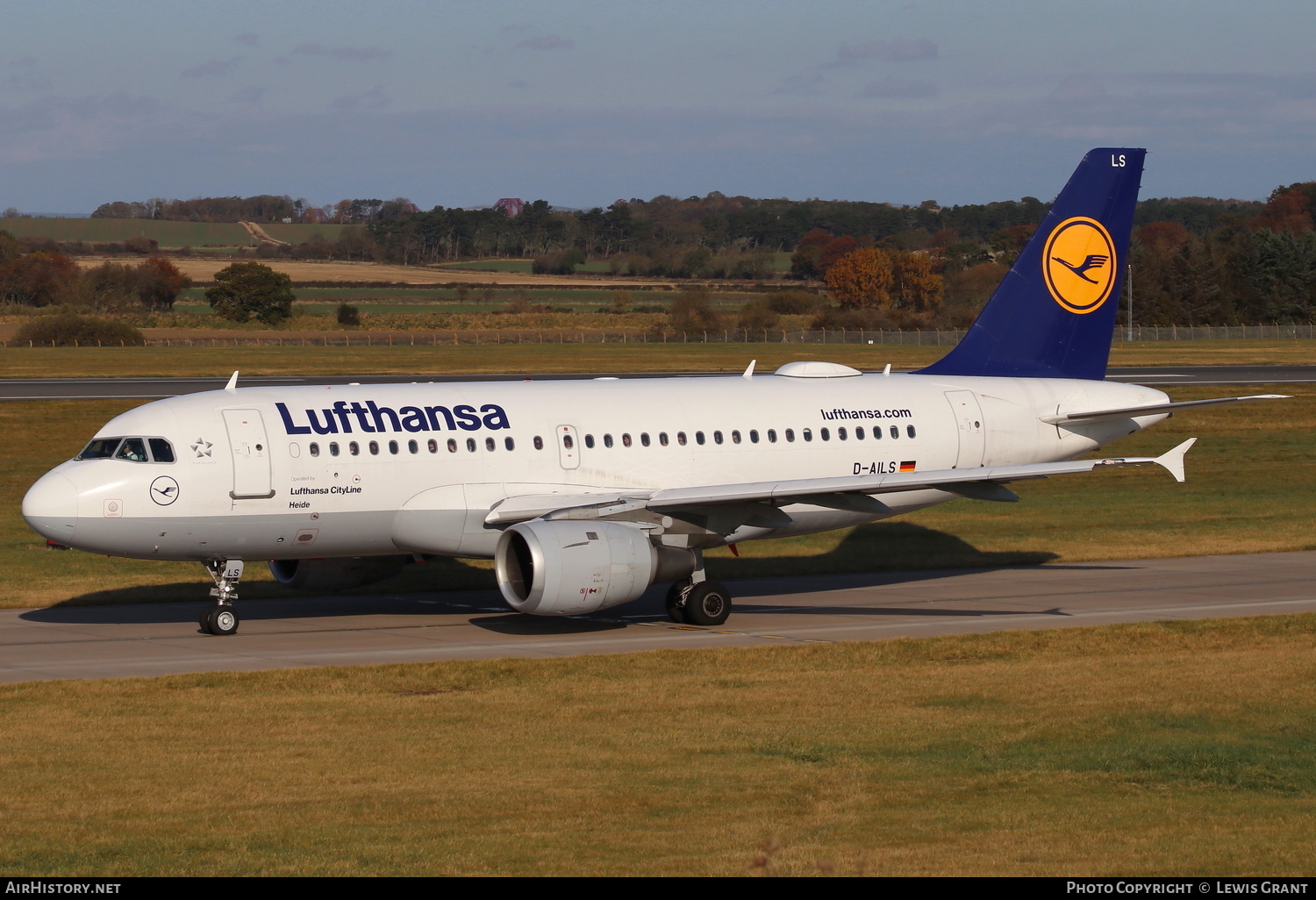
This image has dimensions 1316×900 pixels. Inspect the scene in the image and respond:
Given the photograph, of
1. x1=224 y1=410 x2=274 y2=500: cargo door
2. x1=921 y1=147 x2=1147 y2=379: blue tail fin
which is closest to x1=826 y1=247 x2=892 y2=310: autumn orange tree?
x1=921 y1=147 x2=1147 y2=379: blue tail fin

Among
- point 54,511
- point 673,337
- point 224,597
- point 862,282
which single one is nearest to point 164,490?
point 54,511

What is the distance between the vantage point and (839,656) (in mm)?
24406

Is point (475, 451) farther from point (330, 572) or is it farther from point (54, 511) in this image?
point (54, 511)

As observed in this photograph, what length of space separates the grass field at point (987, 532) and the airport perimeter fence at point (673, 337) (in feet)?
205

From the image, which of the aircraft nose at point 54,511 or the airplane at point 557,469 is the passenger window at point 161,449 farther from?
the aircraft nose at point 54,511

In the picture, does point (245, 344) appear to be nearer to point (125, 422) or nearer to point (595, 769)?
point (125, 422)

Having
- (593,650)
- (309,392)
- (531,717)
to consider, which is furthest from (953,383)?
(531,717)

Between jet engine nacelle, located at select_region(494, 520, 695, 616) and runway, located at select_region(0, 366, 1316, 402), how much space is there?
119 feet

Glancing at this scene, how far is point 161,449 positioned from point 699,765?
13.0 meters

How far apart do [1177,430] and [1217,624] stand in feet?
114

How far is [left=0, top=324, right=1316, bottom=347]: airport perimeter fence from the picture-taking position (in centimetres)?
11800

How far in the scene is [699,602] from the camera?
2798 cm

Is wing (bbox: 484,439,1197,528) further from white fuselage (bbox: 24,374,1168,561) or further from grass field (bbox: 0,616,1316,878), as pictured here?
grass field (bbox: 0,616,1316,878)

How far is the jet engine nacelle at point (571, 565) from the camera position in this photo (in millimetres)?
25297
